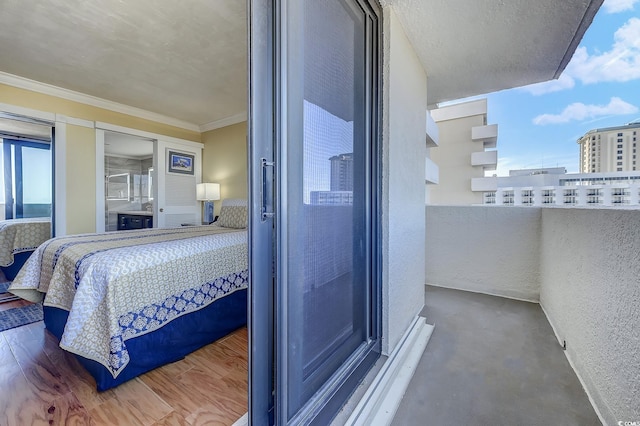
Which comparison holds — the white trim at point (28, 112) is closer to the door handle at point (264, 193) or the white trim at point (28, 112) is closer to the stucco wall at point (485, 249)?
the door handle at point (264, 193)

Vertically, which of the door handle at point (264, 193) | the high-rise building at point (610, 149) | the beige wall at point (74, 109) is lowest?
the door handle at point (264, 193)

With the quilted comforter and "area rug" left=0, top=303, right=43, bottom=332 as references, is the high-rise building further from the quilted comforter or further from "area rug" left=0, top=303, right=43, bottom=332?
the quilted comforter

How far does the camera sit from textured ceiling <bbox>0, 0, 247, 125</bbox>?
1789 mm

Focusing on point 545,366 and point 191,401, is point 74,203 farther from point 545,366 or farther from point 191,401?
point 545,366

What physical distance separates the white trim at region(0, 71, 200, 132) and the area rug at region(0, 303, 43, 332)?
7.69 ft

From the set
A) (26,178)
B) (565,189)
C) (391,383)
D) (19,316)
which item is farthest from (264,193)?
(565,189)

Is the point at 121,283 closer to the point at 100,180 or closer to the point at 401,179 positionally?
the point at 401,179

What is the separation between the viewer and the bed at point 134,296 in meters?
1.27

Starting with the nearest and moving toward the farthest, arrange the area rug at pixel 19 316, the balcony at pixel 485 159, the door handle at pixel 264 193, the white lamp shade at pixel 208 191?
the door handle at pixel 264 193, the area rug at pixel 19 316, the white lamp shade at pixel 208 191, the balcony at pixel 485 159

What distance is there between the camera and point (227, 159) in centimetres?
410

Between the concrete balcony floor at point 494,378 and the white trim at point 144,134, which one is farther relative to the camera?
the white trim at point 144,134

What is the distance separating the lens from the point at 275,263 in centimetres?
80

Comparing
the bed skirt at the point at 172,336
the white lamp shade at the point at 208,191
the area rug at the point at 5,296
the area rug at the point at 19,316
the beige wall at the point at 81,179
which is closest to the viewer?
the bed skirt at the point at 172,336

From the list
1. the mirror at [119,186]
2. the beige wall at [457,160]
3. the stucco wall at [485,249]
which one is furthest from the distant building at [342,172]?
the mirror at [119,186]
